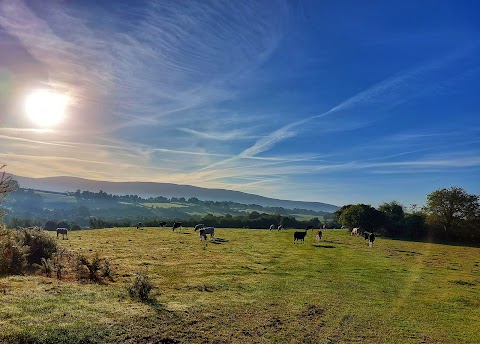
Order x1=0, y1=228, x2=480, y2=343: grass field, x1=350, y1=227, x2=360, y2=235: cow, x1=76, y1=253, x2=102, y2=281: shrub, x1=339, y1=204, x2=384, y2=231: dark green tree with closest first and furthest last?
x1=0, y1=228, x2=480, y2=343: grass field, x1=76, y1=253, x2=102, y2=281: shrub, x1=350, y1=227, x2=360, y2=235: cow, x1=339, y1=204, x2=384, y2=231: dark green tree

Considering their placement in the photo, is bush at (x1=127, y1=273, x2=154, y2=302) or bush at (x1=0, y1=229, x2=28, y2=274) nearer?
bush at (x1=127, y1=273, x2=154, y2=302)

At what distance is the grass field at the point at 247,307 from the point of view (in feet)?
40.9

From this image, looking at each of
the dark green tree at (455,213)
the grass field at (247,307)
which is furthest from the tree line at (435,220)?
the grass field at (247,307)

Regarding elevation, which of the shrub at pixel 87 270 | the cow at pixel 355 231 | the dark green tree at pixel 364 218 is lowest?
the shrub at pixel 87 270

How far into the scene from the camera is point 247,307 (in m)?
16.3

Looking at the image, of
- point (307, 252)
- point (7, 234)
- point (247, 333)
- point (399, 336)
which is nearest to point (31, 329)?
point (247, 333)

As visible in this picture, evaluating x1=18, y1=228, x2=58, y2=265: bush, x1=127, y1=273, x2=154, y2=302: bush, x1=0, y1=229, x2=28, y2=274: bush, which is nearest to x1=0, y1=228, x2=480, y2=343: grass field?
x1=127, y1=273, x2=154, y2=302: bush

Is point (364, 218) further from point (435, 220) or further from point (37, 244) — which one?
point (37, 244)

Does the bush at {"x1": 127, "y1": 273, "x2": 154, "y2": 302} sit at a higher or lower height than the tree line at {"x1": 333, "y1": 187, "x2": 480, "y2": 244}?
lower

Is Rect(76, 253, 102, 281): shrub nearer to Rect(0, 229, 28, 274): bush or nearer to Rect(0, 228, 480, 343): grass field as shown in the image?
Rect(0, 228, 480, 343): grass field

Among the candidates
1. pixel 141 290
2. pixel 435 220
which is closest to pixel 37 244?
pixel 141 290

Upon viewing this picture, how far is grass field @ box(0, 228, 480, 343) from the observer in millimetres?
12461

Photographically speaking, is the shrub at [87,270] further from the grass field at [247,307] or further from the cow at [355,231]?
the cow at [355,231]

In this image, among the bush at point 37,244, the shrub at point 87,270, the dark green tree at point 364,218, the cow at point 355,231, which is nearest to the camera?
the shrub at point 87,270
